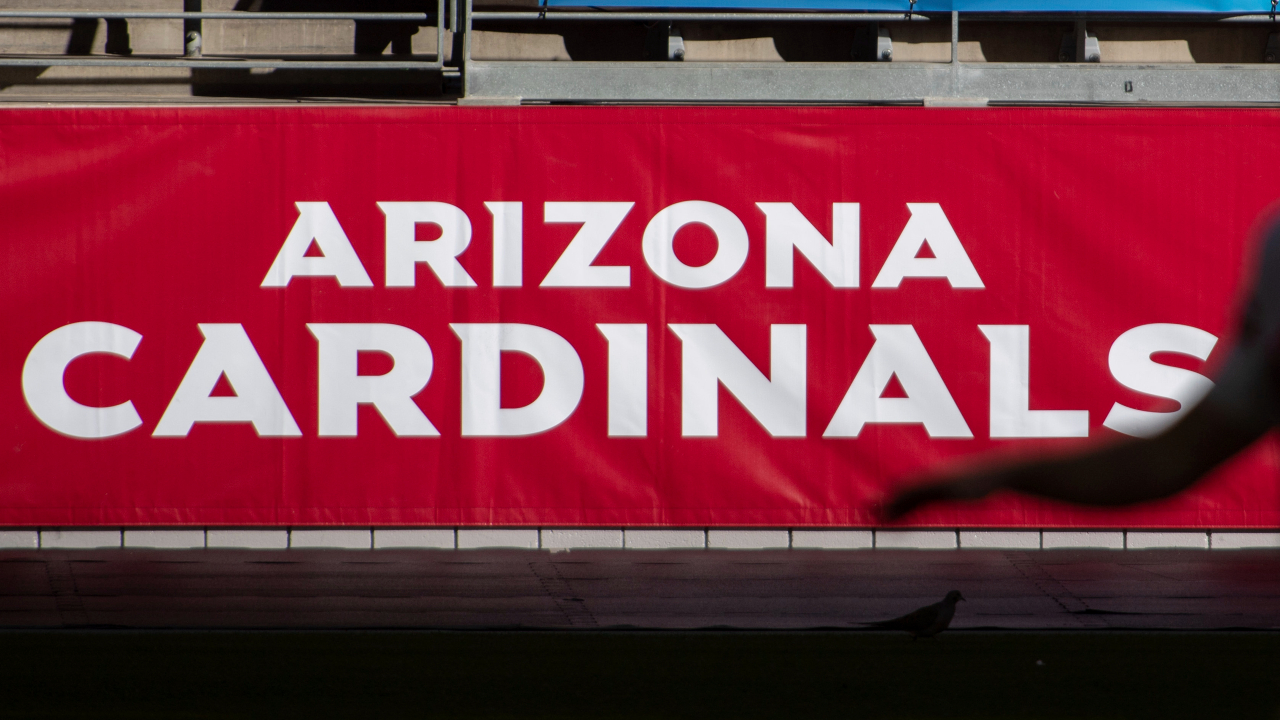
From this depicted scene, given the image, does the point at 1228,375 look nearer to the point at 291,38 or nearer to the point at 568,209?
the point at 568,209

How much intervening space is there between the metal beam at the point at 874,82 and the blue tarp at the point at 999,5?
40cm

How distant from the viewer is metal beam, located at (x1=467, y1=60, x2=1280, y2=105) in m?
8.86

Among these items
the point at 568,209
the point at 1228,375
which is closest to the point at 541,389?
the point at 568,209

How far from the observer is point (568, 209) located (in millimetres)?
8289

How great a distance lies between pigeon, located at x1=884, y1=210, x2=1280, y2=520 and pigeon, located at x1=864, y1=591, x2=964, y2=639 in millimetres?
4947

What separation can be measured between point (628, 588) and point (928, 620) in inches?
77.3

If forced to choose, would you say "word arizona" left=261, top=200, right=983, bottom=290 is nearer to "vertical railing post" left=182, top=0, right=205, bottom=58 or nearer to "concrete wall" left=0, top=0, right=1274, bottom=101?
"concrete wall" left=0, top=0, right=1274, bottom=101

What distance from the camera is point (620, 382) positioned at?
8297 millimetres

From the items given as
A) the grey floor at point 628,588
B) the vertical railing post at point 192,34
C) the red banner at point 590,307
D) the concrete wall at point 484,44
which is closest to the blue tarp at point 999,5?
the concrete wall at point 484,44

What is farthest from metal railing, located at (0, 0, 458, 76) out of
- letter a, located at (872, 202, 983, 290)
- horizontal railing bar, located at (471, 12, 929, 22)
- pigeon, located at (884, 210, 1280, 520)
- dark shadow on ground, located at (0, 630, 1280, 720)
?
pigeon, located at (884, 210, 1280, 520)

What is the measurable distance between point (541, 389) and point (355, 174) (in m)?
1.79

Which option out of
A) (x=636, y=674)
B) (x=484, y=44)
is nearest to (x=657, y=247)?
(x=484, y=44)

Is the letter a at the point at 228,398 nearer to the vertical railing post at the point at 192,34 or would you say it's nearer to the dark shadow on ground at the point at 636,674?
the dark shadow on ground at the point at 636,674

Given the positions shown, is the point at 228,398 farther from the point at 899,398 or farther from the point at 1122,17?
the point at 1122,17
